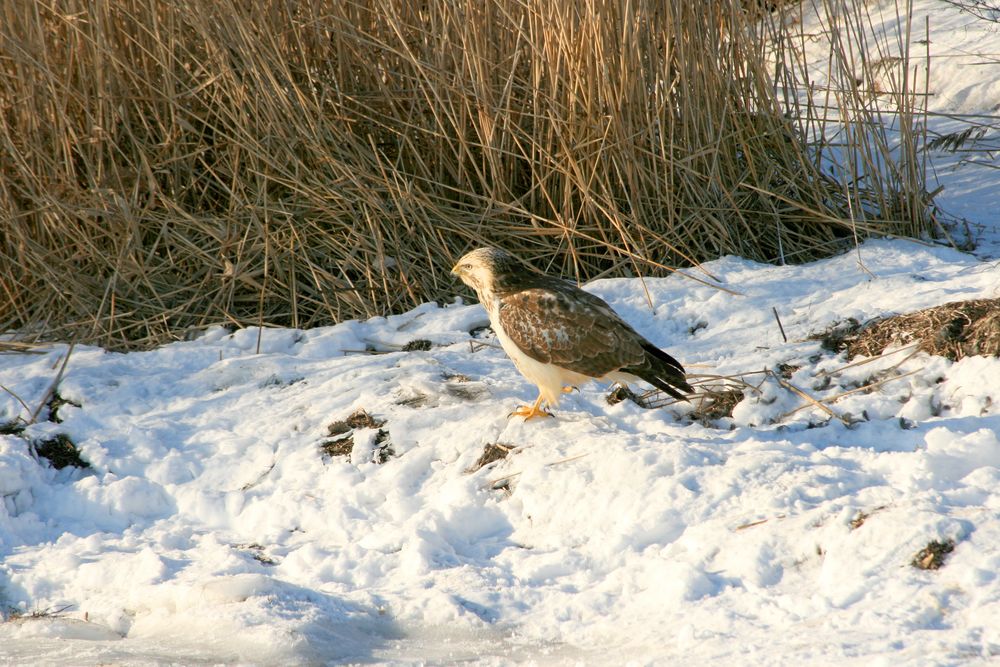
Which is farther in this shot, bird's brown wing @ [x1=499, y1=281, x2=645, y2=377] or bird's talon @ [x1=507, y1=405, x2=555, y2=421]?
bird's talon @ [x1=507, y1=405, x2=555, y2=421]

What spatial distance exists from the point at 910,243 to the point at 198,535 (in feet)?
12.5

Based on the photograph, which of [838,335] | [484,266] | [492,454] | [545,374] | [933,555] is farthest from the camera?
[838,335]

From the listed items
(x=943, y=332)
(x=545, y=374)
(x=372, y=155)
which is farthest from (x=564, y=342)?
(x=372, y=155)

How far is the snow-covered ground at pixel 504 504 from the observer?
2678 mm

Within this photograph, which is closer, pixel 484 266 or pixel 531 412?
pixel 531 412

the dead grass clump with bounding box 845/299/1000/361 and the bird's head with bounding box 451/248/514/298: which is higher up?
the bird's head with bounding box 451/248/514/298

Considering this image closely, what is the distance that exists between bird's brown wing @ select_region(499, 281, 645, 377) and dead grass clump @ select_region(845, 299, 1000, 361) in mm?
984

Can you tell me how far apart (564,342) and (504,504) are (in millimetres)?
652

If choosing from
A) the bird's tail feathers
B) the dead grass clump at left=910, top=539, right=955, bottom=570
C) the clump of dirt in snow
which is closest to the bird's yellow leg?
the bird's tail feathers

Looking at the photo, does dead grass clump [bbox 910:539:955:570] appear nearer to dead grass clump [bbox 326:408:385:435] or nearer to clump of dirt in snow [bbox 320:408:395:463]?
clump of dirt in snow [bbox 320:408:395:463]

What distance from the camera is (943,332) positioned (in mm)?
3887

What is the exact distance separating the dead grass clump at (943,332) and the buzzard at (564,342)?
838 mm

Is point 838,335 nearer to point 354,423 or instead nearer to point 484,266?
point 484,266

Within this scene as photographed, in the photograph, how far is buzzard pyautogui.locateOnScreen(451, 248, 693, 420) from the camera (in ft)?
12.2
